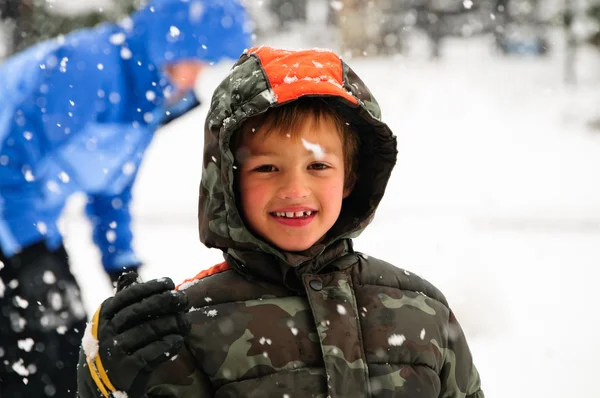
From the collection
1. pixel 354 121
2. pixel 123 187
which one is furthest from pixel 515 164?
pixel 354 121

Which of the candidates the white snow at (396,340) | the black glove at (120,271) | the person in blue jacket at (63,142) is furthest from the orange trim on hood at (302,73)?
the black glove at (120,271)

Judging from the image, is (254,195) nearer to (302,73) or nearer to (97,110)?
(302,73)

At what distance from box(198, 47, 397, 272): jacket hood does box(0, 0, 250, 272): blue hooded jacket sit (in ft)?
4.56

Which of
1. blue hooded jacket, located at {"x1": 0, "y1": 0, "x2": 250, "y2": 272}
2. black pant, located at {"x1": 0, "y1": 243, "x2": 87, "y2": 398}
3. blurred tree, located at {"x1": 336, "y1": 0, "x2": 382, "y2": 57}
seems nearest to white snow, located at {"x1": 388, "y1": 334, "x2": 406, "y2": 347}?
black pant, located at {"x1": 0, "y1": 243, "x2": 87, "y2": 398}

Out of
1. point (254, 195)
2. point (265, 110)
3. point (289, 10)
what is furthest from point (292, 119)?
point (289, 10)

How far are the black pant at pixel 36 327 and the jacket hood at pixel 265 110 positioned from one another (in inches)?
52.8

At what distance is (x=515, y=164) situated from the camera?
39.9ft

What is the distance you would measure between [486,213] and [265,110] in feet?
24.2

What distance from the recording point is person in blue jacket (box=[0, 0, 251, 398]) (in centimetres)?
293

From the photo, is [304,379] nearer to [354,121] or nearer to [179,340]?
[179,340]

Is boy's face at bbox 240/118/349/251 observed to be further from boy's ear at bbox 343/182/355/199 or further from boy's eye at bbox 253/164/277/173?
boy's ear at bbox 343/182/355/199

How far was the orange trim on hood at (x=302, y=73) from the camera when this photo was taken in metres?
1.69

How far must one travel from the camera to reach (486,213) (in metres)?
8.71

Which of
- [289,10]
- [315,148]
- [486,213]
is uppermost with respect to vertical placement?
[289,10]
